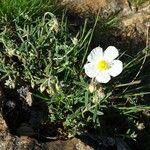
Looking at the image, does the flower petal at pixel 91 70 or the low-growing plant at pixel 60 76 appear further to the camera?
the low-growing plant at pixel 60 76

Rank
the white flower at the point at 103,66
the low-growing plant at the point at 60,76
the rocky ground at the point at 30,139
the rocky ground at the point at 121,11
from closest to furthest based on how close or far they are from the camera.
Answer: the rocky ground at the point at 30,139 → the white flower at the point at 103,66 → the low-growing plant at the point at 60,76 → the rocky ground at the point at 121,11

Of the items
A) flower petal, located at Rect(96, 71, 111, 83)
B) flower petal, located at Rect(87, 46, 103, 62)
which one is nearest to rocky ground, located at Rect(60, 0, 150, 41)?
flower petal, located at Rect(87, 46, 103, 62)

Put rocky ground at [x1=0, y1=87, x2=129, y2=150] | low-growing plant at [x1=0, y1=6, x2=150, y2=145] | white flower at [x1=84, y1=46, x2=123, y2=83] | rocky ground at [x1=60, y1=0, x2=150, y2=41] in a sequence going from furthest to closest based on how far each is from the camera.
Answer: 1. rocky ground at [x1=60, y1=0, x2=150, y2=41]
2. low-growing plant at [x1=0, y1=6, x2=150, y2=145]
3. white flower at [x1=84, y1=46, x2=123, y2=83]
4. rocky ground at [x1=0, y1=87, x2=129, y2=150]

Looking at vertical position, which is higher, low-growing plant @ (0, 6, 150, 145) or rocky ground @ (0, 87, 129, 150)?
low-growing plant @ (0, 6, 150, 145)

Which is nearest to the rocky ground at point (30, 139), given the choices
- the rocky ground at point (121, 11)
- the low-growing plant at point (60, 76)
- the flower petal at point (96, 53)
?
the low-growing plant at point (60, 76)

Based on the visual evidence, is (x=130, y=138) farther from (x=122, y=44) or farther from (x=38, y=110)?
(x=122, y=44)

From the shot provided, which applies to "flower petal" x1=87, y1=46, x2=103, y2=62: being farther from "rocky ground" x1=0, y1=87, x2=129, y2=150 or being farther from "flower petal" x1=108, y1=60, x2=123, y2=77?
"rocky ground" x1=0, y1=87, x2=129, y2=150

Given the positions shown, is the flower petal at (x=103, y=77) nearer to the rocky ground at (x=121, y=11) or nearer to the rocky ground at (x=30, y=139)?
the rocky ground at (x=30, y=139)

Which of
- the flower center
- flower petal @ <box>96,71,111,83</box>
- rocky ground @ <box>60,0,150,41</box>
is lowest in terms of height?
flower petal @ <box>96,71,111,83</box>
